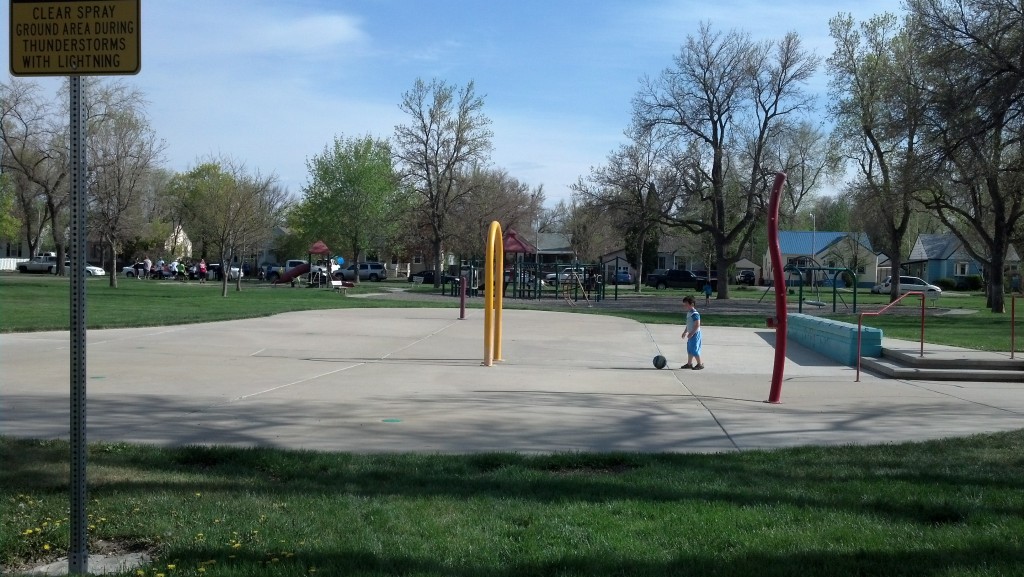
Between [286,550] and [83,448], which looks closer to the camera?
[83,448]

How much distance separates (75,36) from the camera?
489 cm

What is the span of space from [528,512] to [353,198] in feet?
222

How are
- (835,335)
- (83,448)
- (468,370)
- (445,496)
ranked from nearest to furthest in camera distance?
1. (83,448)
2. (445,496)
3. (468,370)
4. (835,335)

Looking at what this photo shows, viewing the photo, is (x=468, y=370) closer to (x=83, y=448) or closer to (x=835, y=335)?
(x=835, y=335)

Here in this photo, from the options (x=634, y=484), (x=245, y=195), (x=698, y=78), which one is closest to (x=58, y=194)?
(x=245, y=195)

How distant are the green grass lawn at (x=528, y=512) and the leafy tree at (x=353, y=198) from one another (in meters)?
63.6

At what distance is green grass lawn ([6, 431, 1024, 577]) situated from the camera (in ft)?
16.8

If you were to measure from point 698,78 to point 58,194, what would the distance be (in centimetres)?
3760

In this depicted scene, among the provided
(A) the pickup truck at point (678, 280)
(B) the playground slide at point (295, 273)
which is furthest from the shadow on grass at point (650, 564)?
(A) the pickup truck at point (678, 280)

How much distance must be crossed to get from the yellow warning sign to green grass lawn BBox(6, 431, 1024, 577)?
2.76 m

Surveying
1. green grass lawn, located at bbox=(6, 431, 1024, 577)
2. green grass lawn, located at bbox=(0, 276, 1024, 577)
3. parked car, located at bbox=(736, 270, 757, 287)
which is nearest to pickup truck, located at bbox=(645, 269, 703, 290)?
parked car, located at bbox=(736, 270, 757, 287)

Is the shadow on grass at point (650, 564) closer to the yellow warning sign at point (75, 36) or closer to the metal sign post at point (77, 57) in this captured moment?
the metal sign post at point (77, 57)

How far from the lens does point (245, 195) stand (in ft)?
149

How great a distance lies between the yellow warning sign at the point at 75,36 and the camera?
4.86 meters
